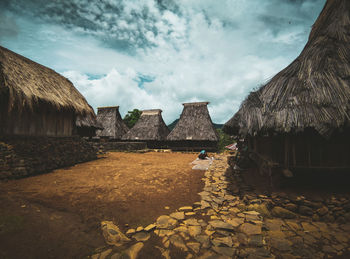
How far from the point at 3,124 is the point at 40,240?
20.3 feet

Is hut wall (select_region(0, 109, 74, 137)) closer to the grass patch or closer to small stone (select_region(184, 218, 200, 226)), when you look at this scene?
the grass patch

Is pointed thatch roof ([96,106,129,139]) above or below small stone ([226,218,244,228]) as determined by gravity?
above

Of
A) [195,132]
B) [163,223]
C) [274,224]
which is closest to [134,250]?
[163,223]

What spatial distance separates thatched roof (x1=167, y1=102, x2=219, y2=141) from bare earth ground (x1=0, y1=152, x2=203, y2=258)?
10.2m

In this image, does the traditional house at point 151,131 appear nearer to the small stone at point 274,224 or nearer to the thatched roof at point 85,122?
the thatched roof at point 85,122

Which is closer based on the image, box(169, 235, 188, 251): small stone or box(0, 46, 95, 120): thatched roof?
box(169, 235, 188, 251): small stone

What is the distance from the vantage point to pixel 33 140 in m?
Answer: 6.59

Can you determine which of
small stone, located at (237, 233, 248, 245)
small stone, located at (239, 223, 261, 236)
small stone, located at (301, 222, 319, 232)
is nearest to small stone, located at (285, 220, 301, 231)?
small stone, located at (301, 222, 319, 232)

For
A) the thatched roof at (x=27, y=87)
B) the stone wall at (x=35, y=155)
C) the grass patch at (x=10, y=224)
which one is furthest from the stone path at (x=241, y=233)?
the thatched roof at (x=27, y=87)

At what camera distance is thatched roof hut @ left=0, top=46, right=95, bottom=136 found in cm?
554

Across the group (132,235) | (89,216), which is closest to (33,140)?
(89,216)

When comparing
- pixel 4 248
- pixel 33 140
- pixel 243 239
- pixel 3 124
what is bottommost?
pixel 243 239

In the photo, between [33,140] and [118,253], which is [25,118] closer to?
[33,140]

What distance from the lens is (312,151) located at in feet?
12.9
